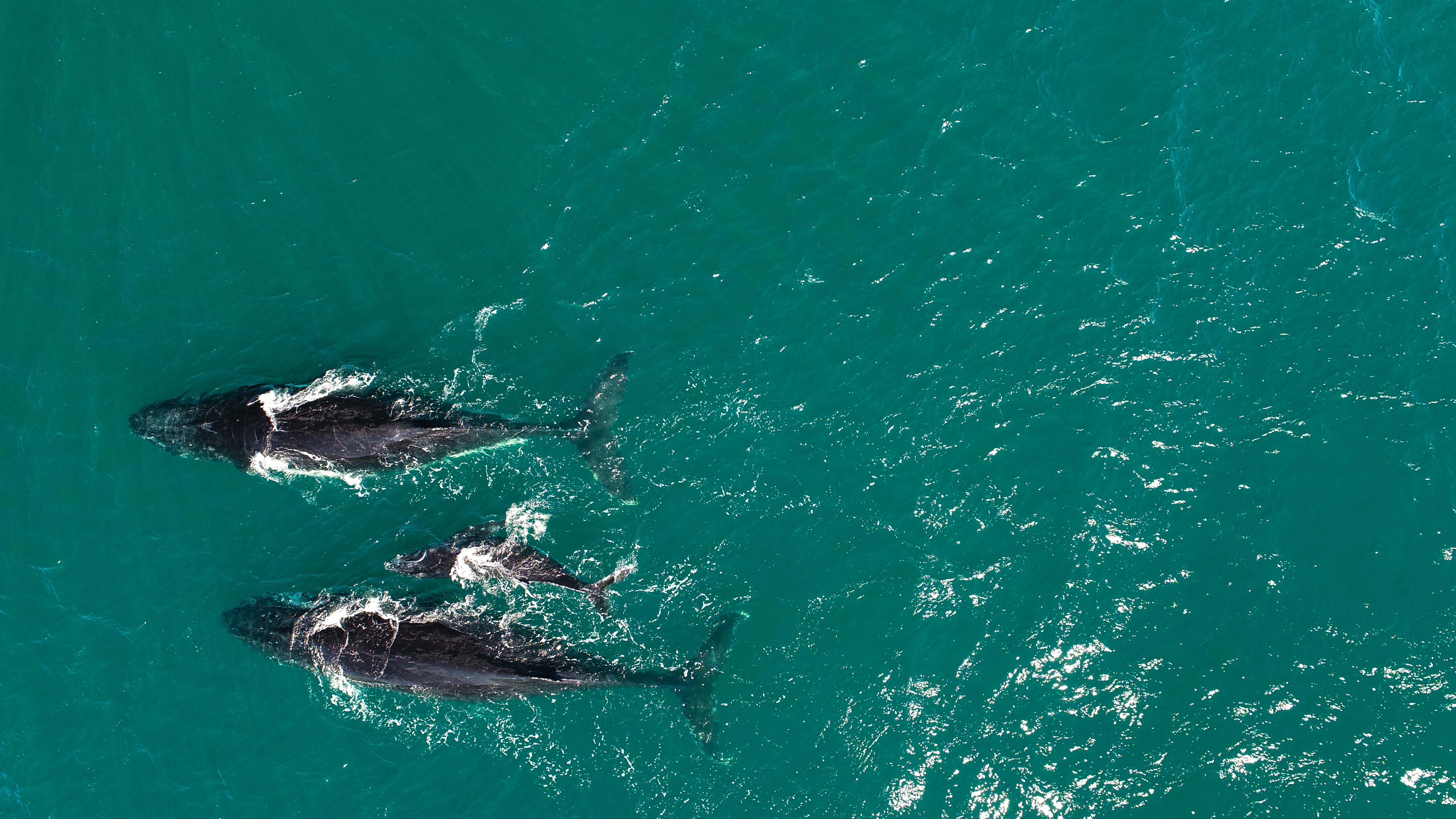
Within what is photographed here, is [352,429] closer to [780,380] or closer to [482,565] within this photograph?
[482,565]

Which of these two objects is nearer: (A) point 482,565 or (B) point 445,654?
(B) point 445,654

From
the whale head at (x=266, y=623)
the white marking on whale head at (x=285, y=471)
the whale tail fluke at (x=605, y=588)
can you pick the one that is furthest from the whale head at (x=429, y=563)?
the whale tail fluke at (x=605, y=588)

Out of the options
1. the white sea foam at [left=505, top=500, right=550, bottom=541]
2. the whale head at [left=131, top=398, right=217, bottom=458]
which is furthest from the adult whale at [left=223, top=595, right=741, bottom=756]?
the whale head at [left=131, top=398, right=217, bottom=458]

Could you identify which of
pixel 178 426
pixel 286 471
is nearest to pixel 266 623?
pixel 286 471

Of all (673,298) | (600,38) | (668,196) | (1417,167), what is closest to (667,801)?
(673,298)

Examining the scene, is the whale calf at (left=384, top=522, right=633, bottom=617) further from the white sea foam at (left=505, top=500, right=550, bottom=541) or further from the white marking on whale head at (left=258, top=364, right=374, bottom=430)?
the white marking on whale head at (left=258, top=364, right=374, bottom=430)

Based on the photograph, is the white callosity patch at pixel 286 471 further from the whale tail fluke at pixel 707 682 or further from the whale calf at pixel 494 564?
the whale tail fluke at pixel 707 682

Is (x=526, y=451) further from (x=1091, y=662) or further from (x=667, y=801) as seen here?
(x=1091, y=662)
